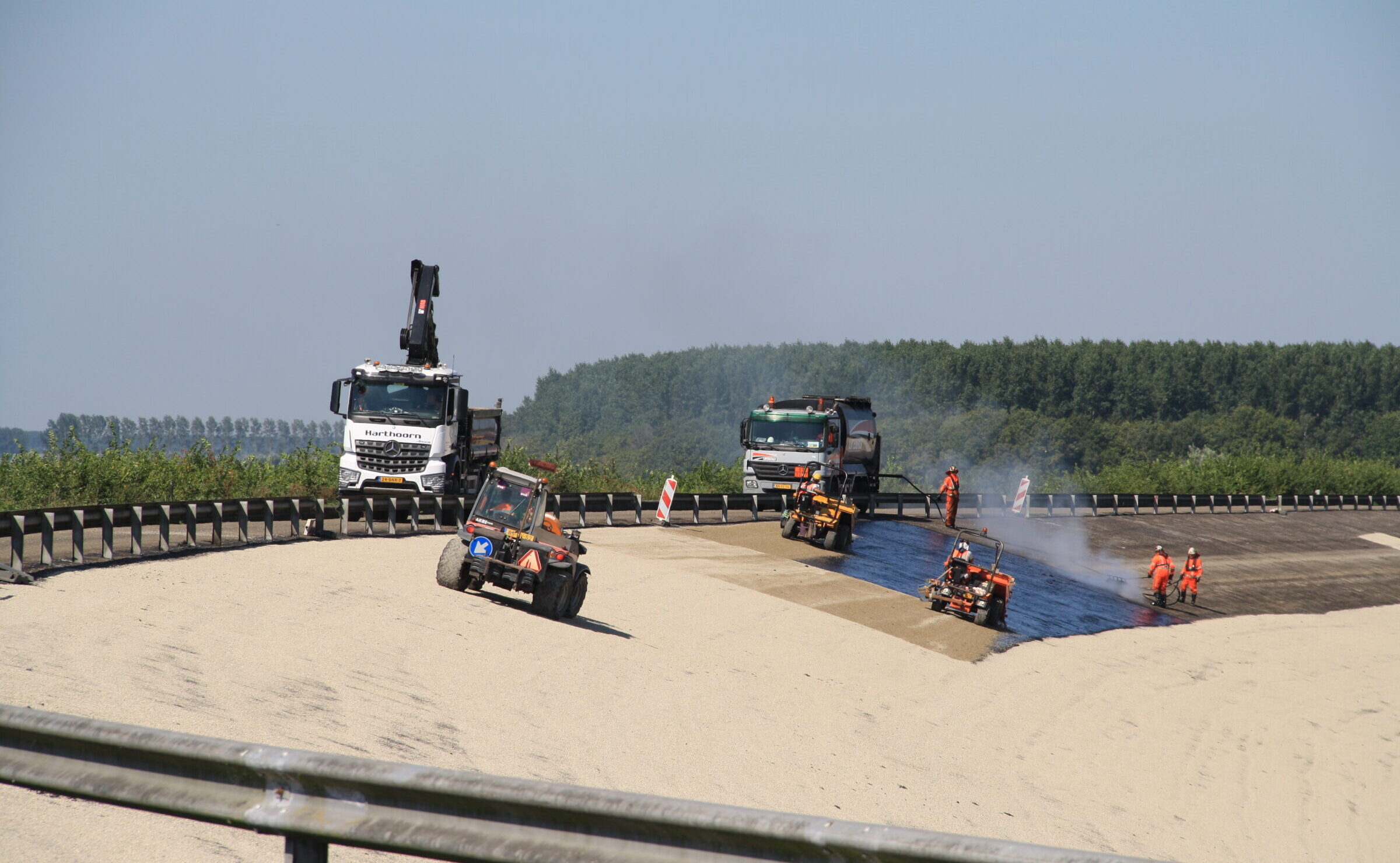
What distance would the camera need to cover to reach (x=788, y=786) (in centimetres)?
1217

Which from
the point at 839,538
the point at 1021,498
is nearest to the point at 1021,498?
Result: the point at 1021,498

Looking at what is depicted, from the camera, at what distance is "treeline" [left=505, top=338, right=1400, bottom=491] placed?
518 ft

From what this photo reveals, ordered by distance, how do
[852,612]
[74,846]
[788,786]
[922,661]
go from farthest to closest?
[852,612] < [922,661] < [788,786] < [74,846]

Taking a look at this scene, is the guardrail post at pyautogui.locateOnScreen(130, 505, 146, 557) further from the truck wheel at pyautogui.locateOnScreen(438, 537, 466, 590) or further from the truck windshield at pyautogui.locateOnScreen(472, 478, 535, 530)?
the truck windshield at pyautogui.locateOnScreen(472, 478, 535, 530)

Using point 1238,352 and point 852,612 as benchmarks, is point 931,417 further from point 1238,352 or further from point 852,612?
point 852,612

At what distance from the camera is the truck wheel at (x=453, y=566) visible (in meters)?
19.5

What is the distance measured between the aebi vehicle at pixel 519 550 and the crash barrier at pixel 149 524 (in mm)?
5712

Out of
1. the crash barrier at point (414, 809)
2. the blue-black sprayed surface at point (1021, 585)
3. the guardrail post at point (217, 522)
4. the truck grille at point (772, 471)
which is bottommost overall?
the blue-black sprayed surface at point (1021, 585)

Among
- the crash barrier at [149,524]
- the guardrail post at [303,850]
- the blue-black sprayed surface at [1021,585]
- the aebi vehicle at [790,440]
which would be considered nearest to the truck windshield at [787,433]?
the aebi vehicle at [790,440]

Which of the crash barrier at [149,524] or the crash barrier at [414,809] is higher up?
the crash barrier at [414,809]

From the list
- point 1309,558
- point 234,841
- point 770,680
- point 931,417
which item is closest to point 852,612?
point 770,680

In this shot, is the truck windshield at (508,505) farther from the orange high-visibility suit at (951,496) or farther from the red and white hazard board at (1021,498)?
the red and white hazard board at (1021,498)

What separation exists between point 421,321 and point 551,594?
1508 centimetres

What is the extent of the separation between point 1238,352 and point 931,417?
174 feet
